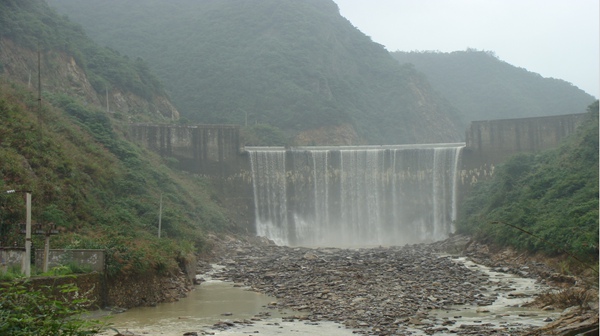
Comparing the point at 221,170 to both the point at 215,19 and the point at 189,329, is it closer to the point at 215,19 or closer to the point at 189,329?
the point at 189,329

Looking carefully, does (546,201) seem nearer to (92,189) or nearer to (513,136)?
(513,136)

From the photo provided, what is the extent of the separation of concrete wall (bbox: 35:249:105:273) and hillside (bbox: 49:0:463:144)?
133 feet

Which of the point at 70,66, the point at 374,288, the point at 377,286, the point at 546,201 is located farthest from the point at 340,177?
the point at 374,288

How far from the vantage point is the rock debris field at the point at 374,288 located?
1366cm

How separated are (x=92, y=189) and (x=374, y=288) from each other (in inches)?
478

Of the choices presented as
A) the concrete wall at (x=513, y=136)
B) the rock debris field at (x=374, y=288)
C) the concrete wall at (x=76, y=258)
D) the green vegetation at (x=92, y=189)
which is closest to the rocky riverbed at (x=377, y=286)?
the rock debris field at (x=374, y=288)

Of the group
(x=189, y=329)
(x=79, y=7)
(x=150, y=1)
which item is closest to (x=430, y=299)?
(x=189, y=329)

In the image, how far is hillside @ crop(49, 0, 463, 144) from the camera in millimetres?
61750

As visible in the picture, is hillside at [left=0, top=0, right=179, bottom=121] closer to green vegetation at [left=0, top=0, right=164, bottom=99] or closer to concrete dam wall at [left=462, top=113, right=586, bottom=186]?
green vegetation at [left=0, top=0, right=164, bottom=99]

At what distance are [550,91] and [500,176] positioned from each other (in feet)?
209

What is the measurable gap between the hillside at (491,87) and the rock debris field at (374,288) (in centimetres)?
→ 5842

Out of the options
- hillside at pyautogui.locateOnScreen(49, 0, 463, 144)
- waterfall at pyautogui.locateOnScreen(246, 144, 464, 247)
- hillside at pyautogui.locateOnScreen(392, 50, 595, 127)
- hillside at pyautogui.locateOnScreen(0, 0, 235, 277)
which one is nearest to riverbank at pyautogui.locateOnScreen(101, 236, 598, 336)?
Answer: hillside at pyautogui.locateOnScreen(0, 0, 235, 277)

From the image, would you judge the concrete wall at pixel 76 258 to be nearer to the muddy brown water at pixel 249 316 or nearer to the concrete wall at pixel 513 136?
the muddy brown water at pixel 249 316

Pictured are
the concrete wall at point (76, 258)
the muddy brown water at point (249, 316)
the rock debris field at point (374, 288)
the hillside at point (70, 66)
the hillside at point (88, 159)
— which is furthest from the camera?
the hillside at point (70, 66)
